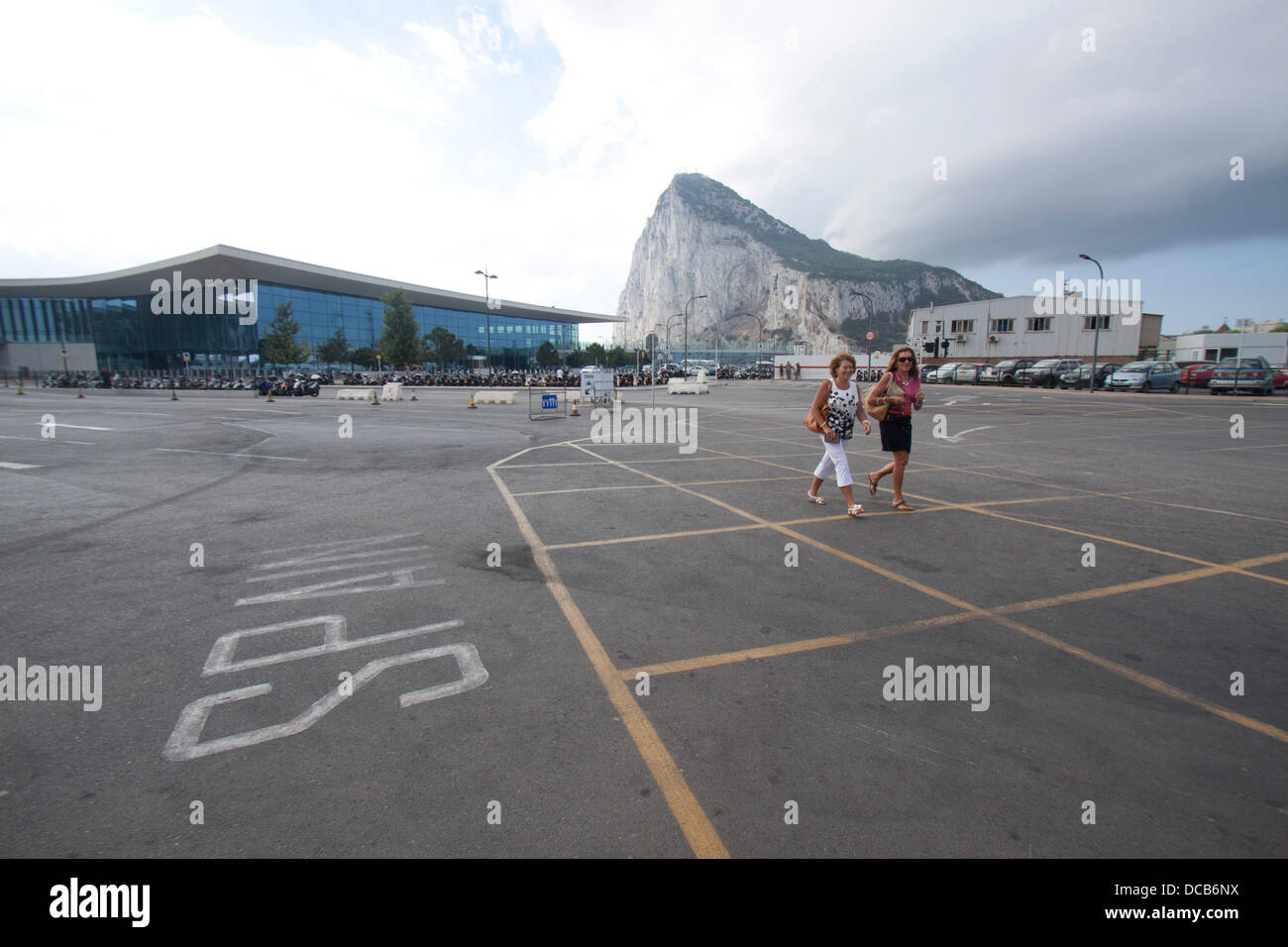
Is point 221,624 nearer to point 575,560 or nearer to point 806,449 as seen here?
point 575,560

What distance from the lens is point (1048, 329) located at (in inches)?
2419

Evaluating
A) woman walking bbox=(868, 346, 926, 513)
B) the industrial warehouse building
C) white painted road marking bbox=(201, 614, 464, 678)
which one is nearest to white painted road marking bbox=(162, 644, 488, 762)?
white painted road marking bbox=(201, 614, 464, 678)

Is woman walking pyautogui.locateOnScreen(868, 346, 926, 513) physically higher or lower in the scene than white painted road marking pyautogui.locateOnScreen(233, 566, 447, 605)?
higher

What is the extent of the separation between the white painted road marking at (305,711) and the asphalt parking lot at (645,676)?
1.0 inches

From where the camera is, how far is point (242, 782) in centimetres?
252

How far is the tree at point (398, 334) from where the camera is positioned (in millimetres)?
62406

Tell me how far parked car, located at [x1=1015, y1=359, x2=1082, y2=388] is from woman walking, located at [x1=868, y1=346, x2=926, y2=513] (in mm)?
37545

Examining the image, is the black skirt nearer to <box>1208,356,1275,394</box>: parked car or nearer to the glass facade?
<box>1208,356,1275,394</box>: parked car

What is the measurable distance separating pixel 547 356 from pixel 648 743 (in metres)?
97.5

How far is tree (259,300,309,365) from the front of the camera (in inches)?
2263

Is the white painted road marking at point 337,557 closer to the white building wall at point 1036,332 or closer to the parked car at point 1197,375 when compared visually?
the parked car at point 1197,375

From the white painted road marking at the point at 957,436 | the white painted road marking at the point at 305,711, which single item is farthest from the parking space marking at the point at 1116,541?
the white painted road marking at the point at 957,436

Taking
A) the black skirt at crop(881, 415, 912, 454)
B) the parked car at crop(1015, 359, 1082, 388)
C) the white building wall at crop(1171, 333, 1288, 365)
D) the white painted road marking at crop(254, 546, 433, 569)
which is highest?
the white building wall at crop(1171, 333, 1288, 365)

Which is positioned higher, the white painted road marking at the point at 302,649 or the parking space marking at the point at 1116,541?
the parking space marking at the point at 1116,541
